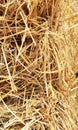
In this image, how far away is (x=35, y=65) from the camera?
1.09 meters

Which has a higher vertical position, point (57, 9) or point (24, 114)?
point (57, 9)

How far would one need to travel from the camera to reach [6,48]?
1076mm

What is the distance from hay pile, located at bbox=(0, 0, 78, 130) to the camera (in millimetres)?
1063

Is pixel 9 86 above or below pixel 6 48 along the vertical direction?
below

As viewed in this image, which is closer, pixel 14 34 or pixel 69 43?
pixel 14 34

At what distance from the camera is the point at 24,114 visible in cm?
110

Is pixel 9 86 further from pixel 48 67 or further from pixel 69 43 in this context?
pixel 69 43

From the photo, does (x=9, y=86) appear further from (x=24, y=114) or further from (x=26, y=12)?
(x=26, y=12)

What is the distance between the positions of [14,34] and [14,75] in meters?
0.12

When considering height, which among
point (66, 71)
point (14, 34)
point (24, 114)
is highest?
point (14, 34)

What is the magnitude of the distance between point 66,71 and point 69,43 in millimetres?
91

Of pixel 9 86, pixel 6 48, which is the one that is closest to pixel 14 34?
pixel 6 48

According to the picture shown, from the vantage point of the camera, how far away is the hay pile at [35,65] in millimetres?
1063

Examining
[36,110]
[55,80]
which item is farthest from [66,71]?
[36,110]
